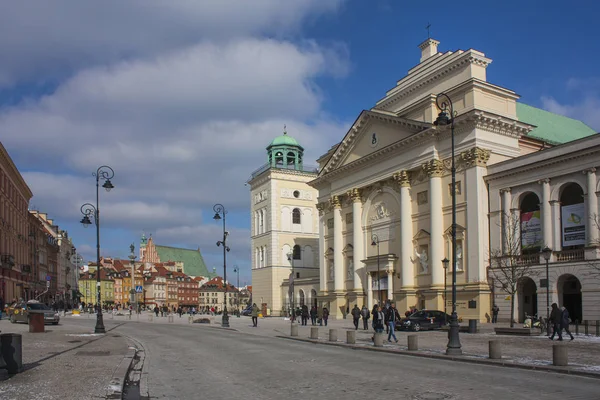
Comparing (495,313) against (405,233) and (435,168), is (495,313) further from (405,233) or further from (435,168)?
(435,168)

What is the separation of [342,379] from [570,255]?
101 ft

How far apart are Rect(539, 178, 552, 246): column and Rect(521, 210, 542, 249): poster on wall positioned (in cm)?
74

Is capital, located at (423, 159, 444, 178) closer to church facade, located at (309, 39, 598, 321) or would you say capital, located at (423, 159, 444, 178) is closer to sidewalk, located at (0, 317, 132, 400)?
church facade, located at (309, 39, 598, 321)

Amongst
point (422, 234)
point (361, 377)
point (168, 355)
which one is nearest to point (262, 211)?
point (422, 234)

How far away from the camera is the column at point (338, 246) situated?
214 feet

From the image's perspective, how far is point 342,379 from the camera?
1541cm

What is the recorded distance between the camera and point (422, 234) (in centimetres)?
5362

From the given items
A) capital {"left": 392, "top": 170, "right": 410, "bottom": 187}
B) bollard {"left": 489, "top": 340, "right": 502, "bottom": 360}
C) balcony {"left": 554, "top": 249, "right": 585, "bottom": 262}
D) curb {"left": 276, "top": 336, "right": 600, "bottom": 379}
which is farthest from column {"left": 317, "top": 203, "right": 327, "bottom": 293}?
bollard {"left": 489, "top": 340, "right": 502, "bottom": 360}

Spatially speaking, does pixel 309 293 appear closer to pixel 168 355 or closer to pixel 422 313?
pixel 422 313

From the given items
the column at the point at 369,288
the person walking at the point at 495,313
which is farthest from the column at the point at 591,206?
the column at the point at 369,288

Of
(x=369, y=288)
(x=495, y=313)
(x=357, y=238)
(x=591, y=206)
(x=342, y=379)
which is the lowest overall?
(x=495, y=313)

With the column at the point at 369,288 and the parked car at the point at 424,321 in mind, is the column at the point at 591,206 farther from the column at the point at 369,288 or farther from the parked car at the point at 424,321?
the column at the point at 369,288

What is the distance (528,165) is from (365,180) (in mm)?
20085

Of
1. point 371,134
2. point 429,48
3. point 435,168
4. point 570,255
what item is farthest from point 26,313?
point 429,48
